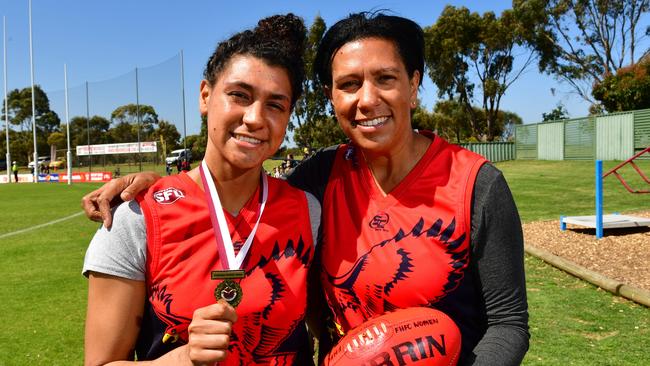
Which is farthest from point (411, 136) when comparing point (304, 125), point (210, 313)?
point (304, 125)

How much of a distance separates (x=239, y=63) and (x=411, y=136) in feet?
2.53

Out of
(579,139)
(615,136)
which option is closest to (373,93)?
(615,136)

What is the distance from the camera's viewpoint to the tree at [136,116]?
39.3 m

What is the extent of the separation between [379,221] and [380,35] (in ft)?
2.41

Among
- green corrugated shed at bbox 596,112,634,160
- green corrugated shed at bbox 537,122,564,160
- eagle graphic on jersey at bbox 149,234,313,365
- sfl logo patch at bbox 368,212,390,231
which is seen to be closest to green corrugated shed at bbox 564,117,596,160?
green corrugated shed at bbox 537,122,564,160

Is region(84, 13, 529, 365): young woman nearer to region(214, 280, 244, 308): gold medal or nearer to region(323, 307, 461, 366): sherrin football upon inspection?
region(323, 307, 461, 366): sherrin football

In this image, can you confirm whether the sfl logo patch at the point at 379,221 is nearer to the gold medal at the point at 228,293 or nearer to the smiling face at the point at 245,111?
the smiling face at the point at 245,111

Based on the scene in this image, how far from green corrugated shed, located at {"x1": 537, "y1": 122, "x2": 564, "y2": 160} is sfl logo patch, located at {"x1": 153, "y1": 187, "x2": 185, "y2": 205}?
32030 millimetres

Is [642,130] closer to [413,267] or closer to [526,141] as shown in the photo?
[526,141]

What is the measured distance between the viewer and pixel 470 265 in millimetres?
1965

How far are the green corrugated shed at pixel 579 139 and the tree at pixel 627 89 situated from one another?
118 inches

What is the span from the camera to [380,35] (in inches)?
83.0

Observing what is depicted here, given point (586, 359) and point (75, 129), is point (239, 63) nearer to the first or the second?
point (586, 359)

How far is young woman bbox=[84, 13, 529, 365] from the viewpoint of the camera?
190 centimetres
